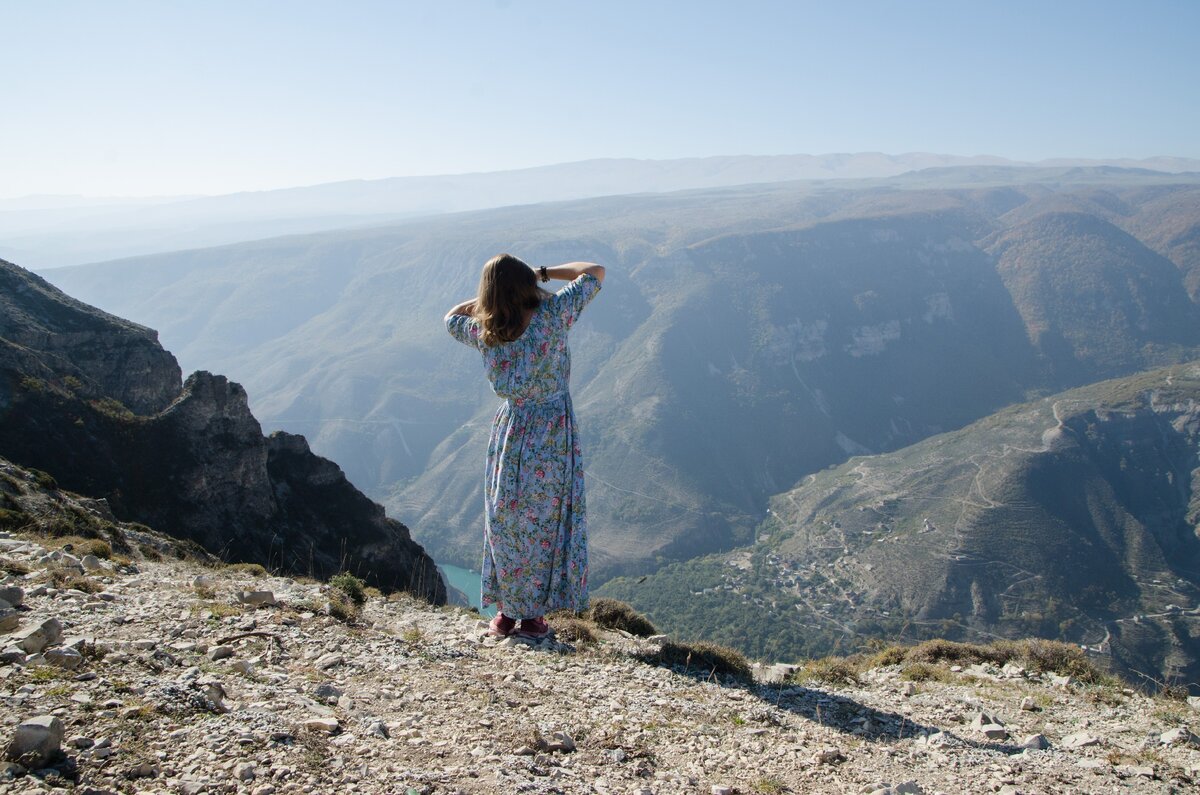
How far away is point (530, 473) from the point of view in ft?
18.2

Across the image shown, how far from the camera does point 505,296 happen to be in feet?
16.8

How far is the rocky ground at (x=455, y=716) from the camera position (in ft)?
10.6

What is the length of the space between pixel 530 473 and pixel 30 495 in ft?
25.3

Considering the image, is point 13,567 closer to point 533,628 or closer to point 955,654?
point 533,628

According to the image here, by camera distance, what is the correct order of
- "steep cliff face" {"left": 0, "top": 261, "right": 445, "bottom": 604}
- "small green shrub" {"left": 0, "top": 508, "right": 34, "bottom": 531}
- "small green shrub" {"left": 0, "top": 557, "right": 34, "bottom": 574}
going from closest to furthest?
1. "small green shrub" {"left": 0, "top": 557, "right": 34, "bottom": 574}
2. "small green shrub" {"left": 0, "top": 508, "right": 34, "bottom": 531}
3. "steep cliff face" {"left": 0, "top": 261, "right": 445, "bottom": 604}

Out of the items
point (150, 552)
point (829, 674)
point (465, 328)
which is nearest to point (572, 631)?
point (829, 674)

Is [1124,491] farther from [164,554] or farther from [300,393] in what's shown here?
[300,393]

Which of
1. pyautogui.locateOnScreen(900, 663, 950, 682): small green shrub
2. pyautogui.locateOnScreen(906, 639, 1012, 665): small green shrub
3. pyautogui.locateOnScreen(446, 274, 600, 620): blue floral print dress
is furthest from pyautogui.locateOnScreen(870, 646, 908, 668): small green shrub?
pyautogui.locateOnScreen(446, 274, 600, 620): blue floral print dress

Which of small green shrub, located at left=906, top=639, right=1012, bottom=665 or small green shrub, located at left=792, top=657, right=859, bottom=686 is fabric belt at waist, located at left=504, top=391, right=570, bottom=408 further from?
small green shrub, located at left=906, top=639, right=1012, bottom=665

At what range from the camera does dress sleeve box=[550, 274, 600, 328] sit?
5.29 m

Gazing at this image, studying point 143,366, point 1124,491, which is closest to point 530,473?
point 143,366

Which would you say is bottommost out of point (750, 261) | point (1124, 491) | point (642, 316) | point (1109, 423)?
point (1124, 491)

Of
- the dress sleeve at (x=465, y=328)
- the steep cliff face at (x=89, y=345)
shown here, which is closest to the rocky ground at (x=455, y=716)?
the dress sleeve at (x=465, y=328)

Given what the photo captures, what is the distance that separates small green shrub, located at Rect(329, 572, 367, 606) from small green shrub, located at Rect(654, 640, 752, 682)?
9.91 feet
